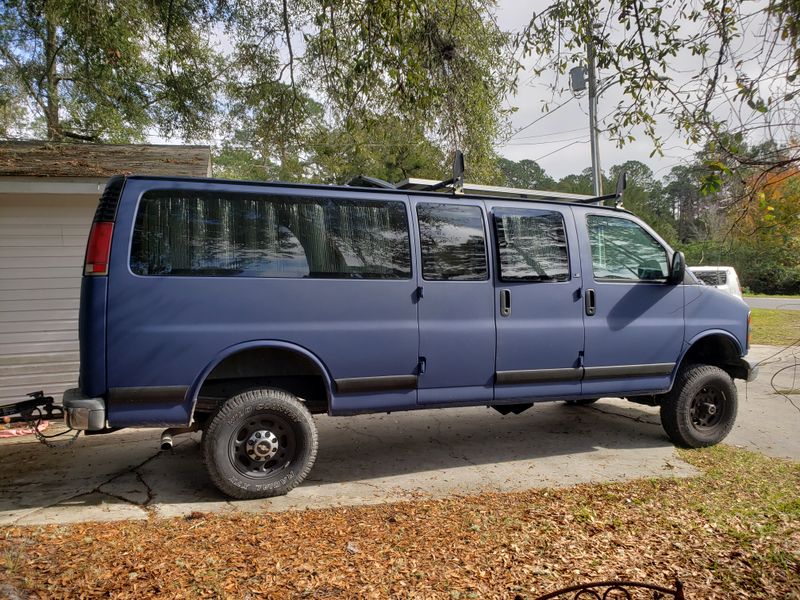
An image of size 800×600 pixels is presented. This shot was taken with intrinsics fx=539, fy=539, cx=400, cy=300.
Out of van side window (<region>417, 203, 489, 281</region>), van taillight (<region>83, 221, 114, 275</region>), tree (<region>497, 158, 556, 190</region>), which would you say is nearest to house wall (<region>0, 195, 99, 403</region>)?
van taillight (<region>83, 221, 114, 275</region>)

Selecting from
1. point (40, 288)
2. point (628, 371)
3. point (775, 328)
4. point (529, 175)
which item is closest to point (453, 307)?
point (628, 371)

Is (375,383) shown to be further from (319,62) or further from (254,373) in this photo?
(319,62)

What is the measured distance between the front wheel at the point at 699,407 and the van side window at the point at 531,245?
1727mm

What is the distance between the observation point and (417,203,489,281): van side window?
4590 millimetres

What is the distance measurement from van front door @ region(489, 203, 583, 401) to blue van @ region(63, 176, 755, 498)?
0.02m

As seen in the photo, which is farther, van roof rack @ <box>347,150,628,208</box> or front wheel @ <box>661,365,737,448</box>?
front wheel @ <box>661,365,737,448</box>

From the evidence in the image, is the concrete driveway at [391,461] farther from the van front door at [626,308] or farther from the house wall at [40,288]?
the house wall at [40,288]

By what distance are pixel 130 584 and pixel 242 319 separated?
5.93 feet

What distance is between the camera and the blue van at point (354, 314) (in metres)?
3.78

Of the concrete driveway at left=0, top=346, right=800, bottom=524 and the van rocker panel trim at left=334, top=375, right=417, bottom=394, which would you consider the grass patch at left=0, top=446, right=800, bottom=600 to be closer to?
the concrete driveway at left=0, top=346, right=800, bottom=524

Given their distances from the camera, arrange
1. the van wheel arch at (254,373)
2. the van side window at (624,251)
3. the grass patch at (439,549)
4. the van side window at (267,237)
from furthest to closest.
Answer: the van side window at (624,251)
the van wheel arch at (254,373)
the van side window at (267,237)
the grass patch at (439,549)

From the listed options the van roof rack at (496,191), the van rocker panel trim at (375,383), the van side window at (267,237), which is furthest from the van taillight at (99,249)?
the van roof rack at (496,191)

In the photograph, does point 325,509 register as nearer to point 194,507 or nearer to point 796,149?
point 194,507

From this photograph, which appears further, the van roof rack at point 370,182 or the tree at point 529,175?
the tree at point 529,175
